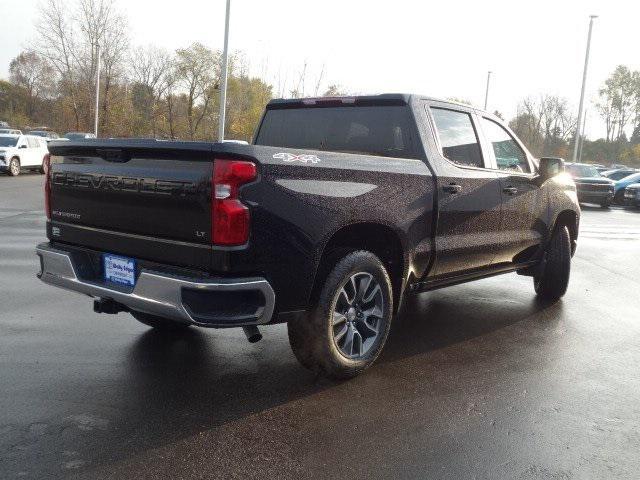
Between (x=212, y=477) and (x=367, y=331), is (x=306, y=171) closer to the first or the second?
(x=367, y=331)

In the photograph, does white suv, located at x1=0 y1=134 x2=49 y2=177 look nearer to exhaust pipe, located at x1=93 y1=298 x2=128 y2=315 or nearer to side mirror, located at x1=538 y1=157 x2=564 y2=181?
side mirror, located at x1=538 y1=157 x2=564 y2=181

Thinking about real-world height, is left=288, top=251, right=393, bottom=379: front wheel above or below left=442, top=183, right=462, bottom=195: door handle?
below

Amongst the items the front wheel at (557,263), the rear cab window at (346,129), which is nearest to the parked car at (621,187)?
the front wheel at (557,263)

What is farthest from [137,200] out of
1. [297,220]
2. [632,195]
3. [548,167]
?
[632,195]

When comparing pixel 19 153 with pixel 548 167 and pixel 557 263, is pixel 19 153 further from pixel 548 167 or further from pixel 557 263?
pixel 548 167

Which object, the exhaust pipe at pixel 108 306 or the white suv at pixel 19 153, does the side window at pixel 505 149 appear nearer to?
the exhaust pipe at pixel 108 306

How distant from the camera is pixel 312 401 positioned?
3768 millimetres

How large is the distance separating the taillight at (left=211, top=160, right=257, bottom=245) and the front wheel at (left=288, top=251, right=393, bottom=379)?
2.59 ft

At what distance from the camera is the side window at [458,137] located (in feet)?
15.9

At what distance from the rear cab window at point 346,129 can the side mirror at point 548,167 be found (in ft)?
6.32

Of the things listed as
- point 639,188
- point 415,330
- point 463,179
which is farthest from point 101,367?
point 639,188

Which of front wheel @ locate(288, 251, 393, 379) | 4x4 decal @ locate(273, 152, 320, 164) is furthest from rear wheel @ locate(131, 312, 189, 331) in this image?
4x4 decal @ locate(273, 152, 320, 164)

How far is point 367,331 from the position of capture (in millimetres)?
4199

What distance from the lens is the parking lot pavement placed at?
3.02 metres
